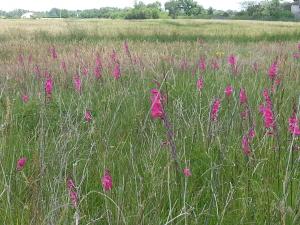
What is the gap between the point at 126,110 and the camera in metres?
3.14

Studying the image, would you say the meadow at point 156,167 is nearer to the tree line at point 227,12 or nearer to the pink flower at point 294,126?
the pink flower at point 294,126

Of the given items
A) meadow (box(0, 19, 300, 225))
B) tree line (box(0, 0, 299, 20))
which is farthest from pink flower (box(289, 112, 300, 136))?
tree line (box(0, 0, 299, 20))

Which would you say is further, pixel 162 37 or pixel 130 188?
pixel 162 37

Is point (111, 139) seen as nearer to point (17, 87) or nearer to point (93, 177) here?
point (93, 177)

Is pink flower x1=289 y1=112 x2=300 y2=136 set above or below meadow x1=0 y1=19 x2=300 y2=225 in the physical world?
above

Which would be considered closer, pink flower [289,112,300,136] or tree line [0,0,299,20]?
pink flower [289,112,300,136]

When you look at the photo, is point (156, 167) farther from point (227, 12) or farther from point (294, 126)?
point (227, 12)

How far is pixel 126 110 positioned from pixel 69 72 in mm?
2114

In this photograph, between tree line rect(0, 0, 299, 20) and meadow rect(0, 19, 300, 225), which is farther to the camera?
tree line rect(0, 0, 299, 20)

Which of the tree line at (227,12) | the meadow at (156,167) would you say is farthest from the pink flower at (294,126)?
the tree line at (227,12)

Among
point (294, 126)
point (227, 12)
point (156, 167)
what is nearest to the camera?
point (294, 126)

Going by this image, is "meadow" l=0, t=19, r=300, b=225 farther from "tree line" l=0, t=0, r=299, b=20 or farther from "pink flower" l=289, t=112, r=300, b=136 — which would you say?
"tree line" l=0, t=0, r=299, b=20

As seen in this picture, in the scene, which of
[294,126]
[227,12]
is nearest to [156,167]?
[294,126]

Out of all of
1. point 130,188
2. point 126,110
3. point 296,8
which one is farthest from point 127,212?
point 296,8
